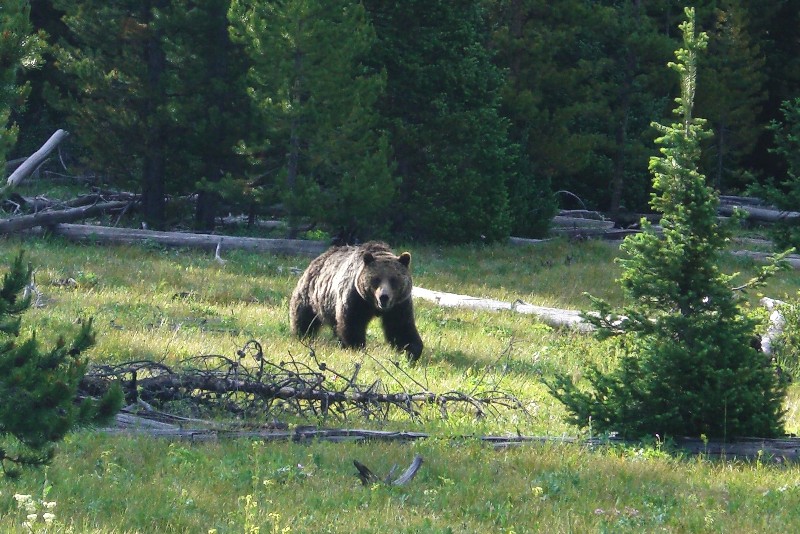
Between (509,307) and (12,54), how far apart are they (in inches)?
470

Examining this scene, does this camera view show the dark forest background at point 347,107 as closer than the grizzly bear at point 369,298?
No

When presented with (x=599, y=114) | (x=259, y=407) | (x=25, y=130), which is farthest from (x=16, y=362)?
(x=25, y=130)

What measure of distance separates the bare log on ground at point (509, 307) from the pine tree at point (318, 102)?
5.80 metres

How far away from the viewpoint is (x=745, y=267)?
25.1m

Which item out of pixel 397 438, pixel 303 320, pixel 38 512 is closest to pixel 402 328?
pixel 303 320

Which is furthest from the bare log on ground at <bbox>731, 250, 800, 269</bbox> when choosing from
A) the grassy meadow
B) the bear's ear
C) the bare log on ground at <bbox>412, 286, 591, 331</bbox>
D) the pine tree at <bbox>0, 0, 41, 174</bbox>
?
the pine tree at <bbox>0, 0, 41, 174</bbox>

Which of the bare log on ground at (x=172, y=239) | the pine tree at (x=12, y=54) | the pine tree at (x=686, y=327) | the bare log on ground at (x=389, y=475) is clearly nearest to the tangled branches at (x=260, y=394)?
the pine tree at (x=686, y=327)

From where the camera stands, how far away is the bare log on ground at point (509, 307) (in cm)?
1562

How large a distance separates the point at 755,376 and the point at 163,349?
6146 millimetres

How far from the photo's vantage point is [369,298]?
42.0 feet

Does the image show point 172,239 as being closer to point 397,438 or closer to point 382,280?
point 382,280

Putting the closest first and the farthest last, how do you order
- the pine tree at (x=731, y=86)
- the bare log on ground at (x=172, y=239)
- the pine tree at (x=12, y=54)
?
the pine tree at (x=12, y=54) < the bare log on ground at (x=172, y=239) < the pine tree at (x=731, y=86)

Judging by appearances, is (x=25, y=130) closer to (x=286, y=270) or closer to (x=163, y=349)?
(x=286, y=270)

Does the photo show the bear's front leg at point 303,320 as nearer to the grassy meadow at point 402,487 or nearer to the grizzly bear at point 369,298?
the grizzly bear at point 369,298
